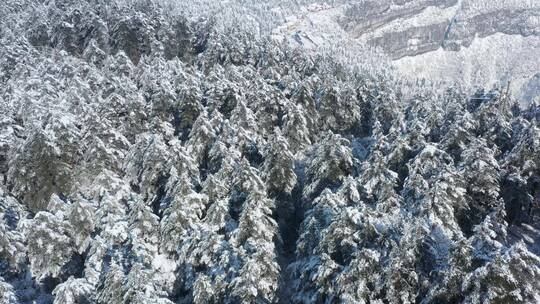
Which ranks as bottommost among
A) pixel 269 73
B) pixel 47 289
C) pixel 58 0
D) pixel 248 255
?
pixel 47 289

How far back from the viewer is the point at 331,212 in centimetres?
3656

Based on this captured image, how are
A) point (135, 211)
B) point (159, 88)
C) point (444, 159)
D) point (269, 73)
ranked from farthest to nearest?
1. point (269, 73)
2. point (159, 88)
3. point (444, 159)
4. point (135, 211)

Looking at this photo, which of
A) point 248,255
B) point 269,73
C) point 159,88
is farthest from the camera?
point 269,73

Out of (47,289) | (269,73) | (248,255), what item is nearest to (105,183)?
(47,289)

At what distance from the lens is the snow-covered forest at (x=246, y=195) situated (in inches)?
1190

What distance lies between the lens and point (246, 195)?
133 ft

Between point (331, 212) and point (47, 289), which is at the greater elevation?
point (331, 212)

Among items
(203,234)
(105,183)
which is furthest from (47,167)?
(203,234)

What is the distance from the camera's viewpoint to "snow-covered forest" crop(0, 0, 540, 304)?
99.1 ft

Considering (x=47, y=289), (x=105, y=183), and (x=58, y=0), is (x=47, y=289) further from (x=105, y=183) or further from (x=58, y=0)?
(x=58, y=0)

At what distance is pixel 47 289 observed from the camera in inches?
1512

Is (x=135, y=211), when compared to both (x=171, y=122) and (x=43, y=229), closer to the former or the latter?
(x=43, y=229)

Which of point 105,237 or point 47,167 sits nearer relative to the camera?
point 105,237

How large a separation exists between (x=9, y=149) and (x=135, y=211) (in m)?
17.9
